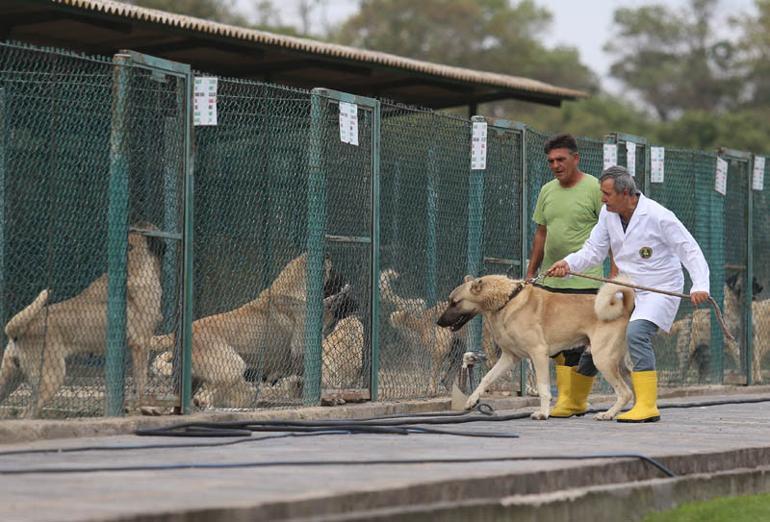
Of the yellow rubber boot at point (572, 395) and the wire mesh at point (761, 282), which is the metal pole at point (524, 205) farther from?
the wire mesh at point (761, 282)

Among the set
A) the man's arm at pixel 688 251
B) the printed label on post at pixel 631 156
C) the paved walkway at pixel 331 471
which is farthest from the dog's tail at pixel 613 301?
the printed label on post at pixel 631 156

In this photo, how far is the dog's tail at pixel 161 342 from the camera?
9923 millimetres

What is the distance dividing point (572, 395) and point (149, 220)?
11.2ft

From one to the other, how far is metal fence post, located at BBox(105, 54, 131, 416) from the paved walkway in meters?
0.81

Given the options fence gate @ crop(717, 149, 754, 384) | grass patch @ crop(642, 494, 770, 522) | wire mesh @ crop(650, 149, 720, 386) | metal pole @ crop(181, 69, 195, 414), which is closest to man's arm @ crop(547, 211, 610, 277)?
metal pole @ crop(181, 69, 195, 414)

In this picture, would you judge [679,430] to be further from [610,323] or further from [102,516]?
[102,516]

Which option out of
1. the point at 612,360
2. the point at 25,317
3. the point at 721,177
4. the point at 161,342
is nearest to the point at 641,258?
the point at 612,360

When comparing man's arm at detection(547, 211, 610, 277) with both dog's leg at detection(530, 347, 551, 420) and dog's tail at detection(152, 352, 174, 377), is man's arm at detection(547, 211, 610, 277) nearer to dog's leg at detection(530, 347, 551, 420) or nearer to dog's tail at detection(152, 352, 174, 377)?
dog's leg at detection(530, 347, 551, 420)

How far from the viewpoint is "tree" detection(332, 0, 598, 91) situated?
63.4m

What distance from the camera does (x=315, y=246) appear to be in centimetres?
1077

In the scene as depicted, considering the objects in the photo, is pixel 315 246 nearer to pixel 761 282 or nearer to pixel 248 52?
pixel 761 282

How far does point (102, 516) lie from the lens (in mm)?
4680

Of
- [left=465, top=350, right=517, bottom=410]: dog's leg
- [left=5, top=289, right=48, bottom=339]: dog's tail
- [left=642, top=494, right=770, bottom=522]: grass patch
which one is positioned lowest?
[left=642, top=494, right=770, bottom=522]: grass patch

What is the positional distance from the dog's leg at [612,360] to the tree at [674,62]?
63025 mm
